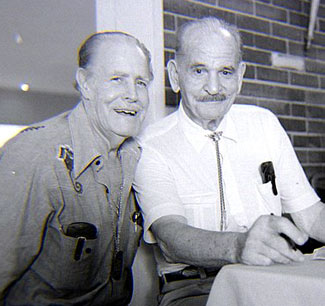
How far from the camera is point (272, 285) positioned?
0.80 m

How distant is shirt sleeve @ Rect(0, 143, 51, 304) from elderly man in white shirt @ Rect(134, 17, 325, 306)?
0.40m

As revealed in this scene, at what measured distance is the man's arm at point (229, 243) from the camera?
0.89 metres

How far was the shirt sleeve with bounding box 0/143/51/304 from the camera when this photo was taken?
1120mm

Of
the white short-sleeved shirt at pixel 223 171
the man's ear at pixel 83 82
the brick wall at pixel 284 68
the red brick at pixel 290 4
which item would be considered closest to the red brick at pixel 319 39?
the brick wall at pixel 284 68

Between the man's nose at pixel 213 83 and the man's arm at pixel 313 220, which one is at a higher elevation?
the man's nose at pixel 213 83

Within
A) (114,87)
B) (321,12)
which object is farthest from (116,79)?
(321,12)

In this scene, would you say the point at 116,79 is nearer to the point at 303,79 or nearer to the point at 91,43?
the point at 91,43

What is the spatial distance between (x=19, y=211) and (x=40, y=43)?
0.58 meters

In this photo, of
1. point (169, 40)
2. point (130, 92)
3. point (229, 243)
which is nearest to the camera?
point (229, 243)

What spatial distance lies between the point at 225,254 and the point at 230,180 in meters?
0.53

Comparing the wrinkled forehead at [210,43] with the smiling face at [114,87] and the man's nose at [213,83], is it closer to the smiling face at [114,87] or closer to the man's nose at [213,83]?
the man's nose at [213,83]

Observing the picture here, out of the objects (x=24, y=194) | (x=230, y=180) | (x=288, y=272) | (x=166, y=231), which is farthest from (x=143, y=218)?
(x=288, y=272)

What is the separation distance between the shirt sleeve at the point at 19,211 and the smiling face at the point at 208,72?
0.66 m

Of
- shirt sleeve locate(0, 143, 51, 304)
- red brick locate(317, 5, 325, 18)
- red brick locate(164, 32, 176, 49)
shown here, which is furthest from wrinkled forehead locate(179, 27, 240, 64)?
red brick locate(317, 5, 325, 18)
